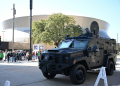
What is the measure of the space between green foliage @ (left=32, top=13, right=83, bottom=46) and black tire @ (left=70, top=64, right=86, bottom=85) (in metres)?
20.0

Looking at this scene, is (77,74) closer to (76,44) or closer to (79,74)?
(79,74)

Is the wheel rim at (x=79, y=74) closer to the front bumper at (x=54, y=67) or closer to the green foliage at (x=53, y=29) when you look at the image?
the front bumper at (x=54, y=67)

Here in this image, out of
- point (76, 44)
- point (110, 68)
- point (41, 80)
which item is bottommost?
point (41, 80)

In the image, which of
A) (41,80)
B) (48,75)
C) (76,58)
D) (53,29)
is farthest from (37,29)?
(76,58)

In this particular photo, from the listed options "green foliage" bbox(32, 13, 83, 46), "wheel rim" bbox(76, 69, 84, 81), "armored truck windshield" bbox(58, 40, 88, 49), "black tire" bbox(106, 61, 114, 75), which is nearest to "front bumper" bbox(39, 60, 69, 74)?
"wheel rim" bbox(76, 69, 84, 81)

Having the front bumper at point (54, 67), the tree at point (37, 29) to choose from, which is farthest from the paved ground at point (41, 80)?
the tree at point (37, 29)

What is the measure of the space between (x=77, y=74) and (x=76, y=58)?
2.37ft

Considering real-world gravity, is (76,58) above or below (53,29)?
below

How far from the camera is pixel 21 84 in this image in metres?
7.13

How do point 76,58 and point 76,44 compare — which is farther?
point 76,44

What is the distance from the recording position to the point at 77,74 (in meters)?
6.83

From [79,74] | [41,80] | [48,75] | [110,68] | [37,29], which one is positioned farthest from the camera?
[37,29]

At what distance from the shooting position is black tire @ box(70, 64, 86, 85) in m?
6.69

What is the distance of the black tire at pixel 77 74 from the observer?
6691 mm
